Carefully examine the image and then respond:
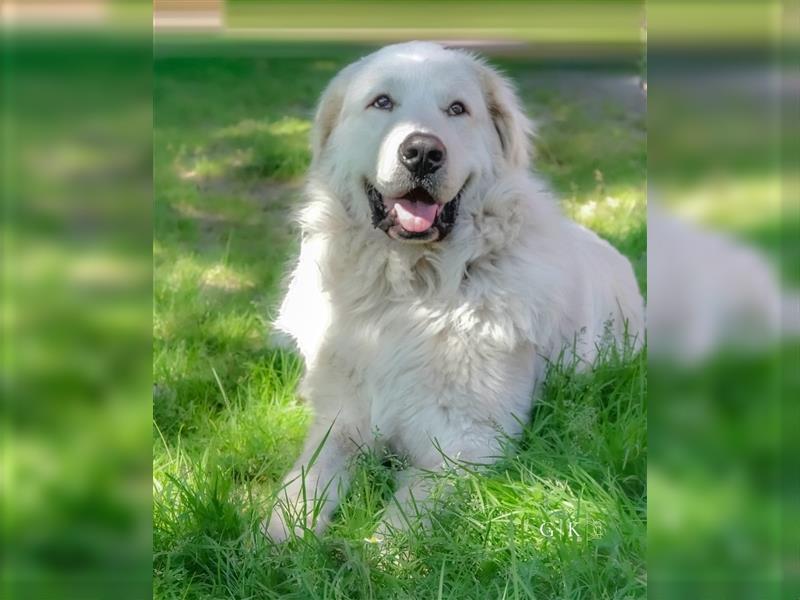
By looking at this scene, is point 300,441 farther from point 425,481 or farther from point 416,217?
point 416,217

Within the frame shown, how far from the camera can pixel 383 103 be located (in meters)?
3.01

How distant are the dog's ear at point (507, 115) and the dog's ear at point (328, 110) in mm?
498

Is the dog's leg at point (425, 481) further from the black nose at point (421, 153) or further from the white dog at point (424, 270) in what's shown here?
the black nose at point (421, 153)

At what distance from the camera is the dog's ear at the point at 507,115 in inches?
126

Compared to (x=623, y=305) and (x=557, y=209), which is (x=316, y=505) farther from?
(x=623, y=305)

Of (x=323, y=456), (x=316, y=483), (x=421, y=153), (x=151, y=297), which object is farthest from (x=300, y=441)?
(x=151, y=297)

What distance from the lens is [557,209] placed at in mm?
3375

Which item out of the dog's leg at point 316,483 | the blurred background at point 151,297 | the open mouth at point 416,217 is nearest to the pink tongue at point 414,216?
the open mouth at point 416,217

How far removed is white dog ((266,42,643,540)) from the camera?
2.96 meters

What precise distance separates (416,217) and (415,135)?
0.30m

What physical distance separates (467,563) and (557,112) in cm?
374

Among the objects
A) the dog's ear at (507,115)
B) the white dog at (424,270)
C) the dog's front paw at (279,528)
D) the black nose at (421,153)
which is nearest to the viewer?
the dog's front paw at (279,528)

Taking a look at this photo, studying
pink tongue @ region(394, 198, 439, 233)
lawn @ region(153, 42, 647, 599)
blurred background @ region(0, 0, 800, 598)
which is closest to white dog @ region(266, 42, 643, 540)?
pink tongue @ region(394, 198, 439, 233)

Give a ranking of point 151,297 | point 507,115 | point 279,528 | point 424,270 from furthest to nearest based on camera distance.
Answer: point 507,115
point 424,270
point 279,528
point 151,297
